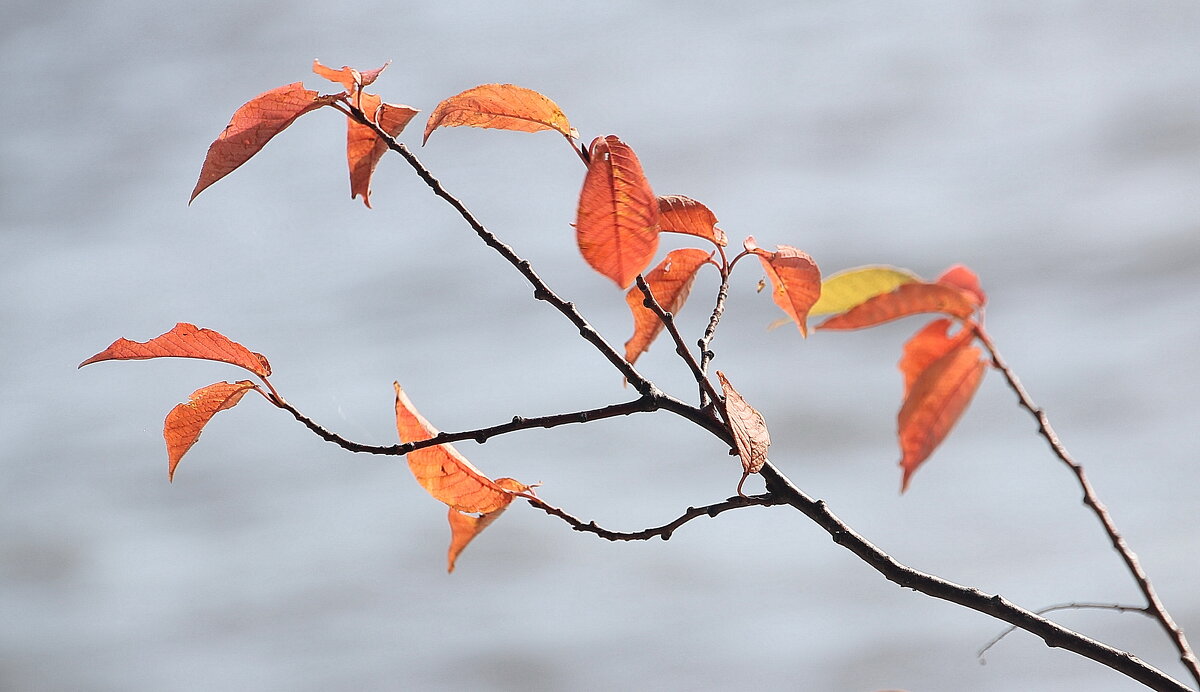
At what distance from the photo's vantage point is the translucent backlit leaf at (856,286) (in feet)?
0.84

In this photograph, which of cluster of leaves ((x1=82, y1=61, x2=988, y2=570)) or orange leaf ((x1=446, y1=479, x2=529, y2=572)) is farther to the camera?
orange leaf ((x1=446, y1=479, x2=529, y2=572))

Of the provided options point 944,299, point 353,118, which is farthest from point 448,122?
point 944,299

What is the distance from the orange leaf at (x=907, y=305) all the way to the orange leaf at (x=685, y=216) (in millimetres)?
97

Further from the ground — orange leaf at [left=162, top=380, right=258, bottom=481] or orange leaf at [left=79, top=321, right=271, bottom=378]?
orange leaf at [left=79, top=321, right=271, bottom=378]

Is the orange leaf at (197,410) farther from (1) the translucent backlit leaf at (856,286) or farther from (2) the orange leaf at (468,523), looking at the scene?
(1) the translucent backlit leaf at (856,286)

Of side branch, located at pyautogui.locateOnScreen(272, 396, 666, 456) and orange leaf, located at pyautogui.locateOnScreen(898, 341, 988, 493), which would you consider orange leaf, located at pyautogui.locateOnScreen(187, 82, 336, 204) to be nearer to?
side branch, located at pyautogui.locateOnScreen(272, 396, 666, 456)

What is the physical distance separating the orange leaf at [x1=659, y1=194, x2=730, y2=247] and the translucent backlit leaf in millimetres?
77

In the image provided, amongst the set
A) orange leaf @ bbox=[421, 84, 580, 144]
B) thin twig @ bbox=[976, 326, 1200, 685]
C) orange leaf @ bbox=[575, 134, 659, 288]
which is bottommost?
thin twig @ bbox=[976, 326, 1200, 685]

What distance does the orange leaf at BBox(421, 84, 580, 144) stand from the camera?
32 centimetres

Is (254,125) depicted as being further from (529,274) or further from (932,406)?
(932,406)

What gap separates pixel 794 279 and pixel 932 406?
3.2 inches

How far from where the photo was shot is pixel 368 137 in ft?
1.23

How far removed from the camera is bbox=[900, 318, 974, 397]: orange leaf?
0.26m

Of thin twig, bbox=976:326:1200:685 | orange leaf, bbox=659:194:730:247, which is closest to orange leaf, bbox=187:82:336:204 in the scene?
orange leaf, bbox=659:194:730:247
